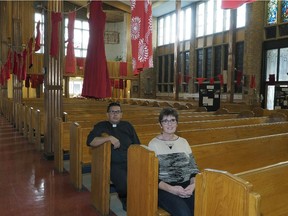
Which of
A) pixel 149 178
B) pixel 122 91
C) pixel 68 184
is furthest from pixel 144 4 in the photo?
pixel 122 91

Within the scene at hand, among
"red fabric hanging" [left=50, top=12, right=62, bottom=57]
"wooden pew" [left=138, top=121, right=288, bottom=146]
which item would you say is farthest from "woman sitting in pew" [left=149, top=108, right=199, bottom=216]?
"red fabric hanging" [left=50, top=12, right=62, bottom=57]

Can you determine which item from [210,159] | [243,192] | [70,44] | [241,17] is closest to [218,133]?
[210,159]

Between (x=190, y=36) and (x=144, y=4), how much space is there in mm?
14917

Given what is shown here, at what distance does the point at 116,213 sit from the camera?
331 cm

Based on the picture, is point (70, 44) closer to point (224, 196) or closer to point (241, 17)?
point (224, 196)

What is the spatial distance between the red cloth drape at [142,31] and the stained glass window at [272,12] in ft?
36.7

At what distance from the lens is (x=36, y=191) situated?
391 centimetres

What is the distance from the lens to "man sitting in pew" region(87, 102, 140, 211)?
3.22 m

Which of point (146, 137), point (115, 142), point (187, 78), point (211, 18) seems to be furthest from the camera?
point (187, 78)

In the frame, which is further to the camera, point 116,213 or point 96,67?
point 96,67

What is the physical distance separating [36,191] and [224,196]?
115 inches

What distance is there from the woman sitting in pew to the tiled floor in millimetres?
1179

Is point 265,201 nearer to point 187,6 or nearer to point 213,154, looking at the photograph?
point 213,154

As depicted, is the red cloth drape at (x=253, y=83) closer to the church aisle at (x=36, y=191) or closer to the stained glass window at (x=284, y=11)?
the stained glass window at (x=284, y=11)
